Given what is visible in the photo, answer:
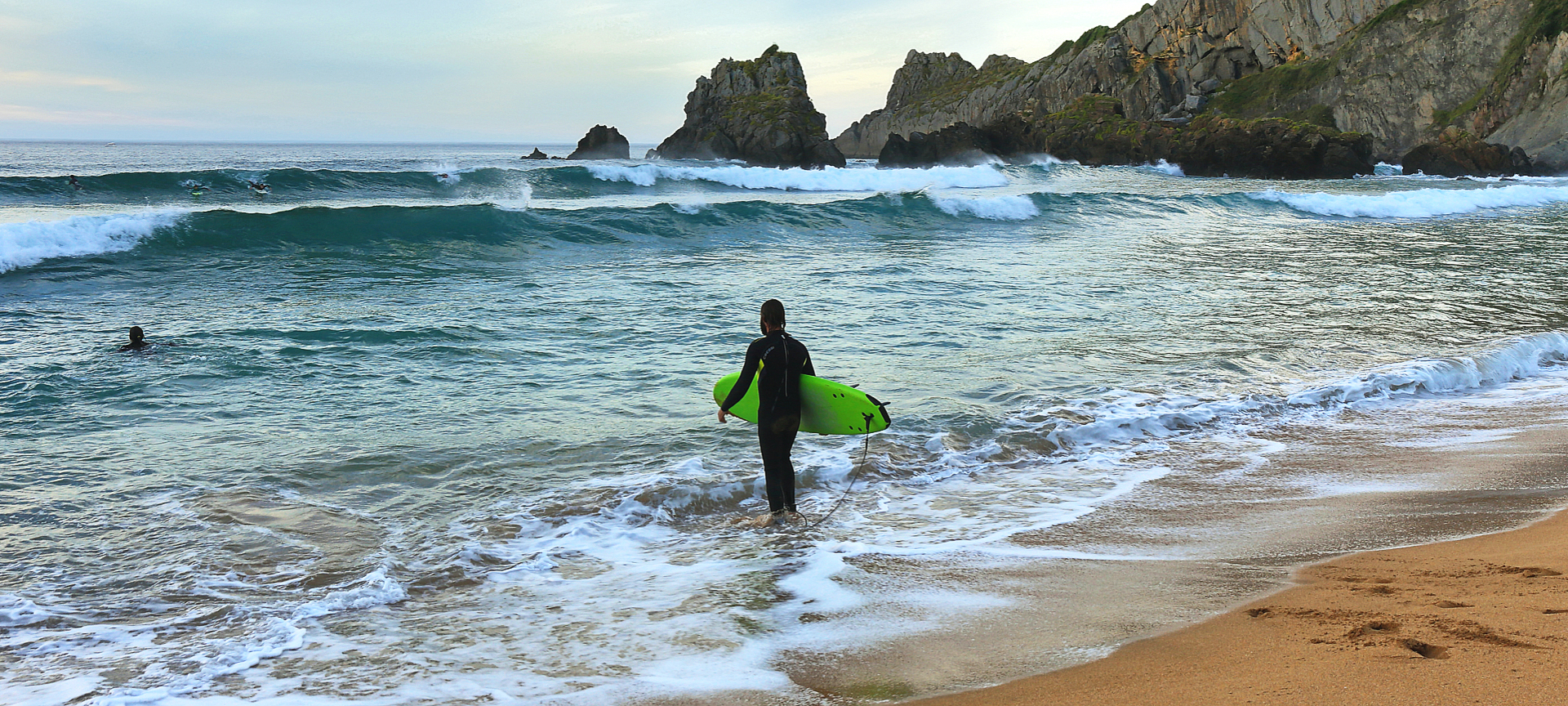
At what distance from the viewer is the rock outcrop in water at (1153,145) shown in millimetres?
51844

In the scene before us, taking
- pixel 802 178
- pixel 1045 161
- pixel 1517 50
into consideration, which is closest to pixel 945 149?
pixel 1045 161

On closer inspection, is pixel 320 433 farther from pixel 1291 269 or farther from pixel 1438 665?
pixel 1291 269

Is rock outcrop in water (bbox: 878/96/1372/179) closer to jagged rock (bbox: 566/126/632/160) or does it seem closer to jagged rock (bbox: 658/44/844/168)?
jagged rock (bbox: 658/44/844/168)

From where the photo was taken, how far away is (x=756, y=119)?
7312 centimetres

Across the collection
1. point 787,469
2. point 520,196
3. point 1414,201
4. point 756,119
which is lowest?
point 787,469

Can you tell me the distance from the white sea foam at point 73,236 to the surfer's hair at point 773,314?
14.3 metres

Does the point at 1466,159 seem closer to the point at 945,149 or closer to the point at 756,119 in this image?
the point at 945,149

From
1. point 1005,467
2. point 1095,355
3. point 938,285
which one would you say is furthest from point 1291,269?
point 1005,467

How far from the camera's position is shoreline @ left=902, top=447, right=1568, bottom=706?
277cm

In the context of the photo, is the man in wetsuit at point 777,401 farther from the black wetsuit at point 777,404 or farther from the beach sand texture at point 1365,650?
the beach sand texture at point 1365,650

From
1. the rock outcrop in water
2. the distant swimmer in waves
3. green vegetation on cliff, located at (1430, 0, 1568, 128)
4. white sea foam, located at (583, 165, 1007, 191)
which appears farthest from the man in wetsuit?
green vegetation on cliff, located at (1430, 0, 1568, 128)

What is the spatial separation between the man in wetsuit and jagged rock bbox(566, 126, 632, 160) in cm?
7673

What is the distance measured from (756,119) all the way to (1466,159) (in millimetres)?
46215

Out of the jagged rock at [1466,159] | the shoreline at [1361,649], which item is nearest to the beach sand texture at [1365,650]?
the shoreline at [1361,649]
